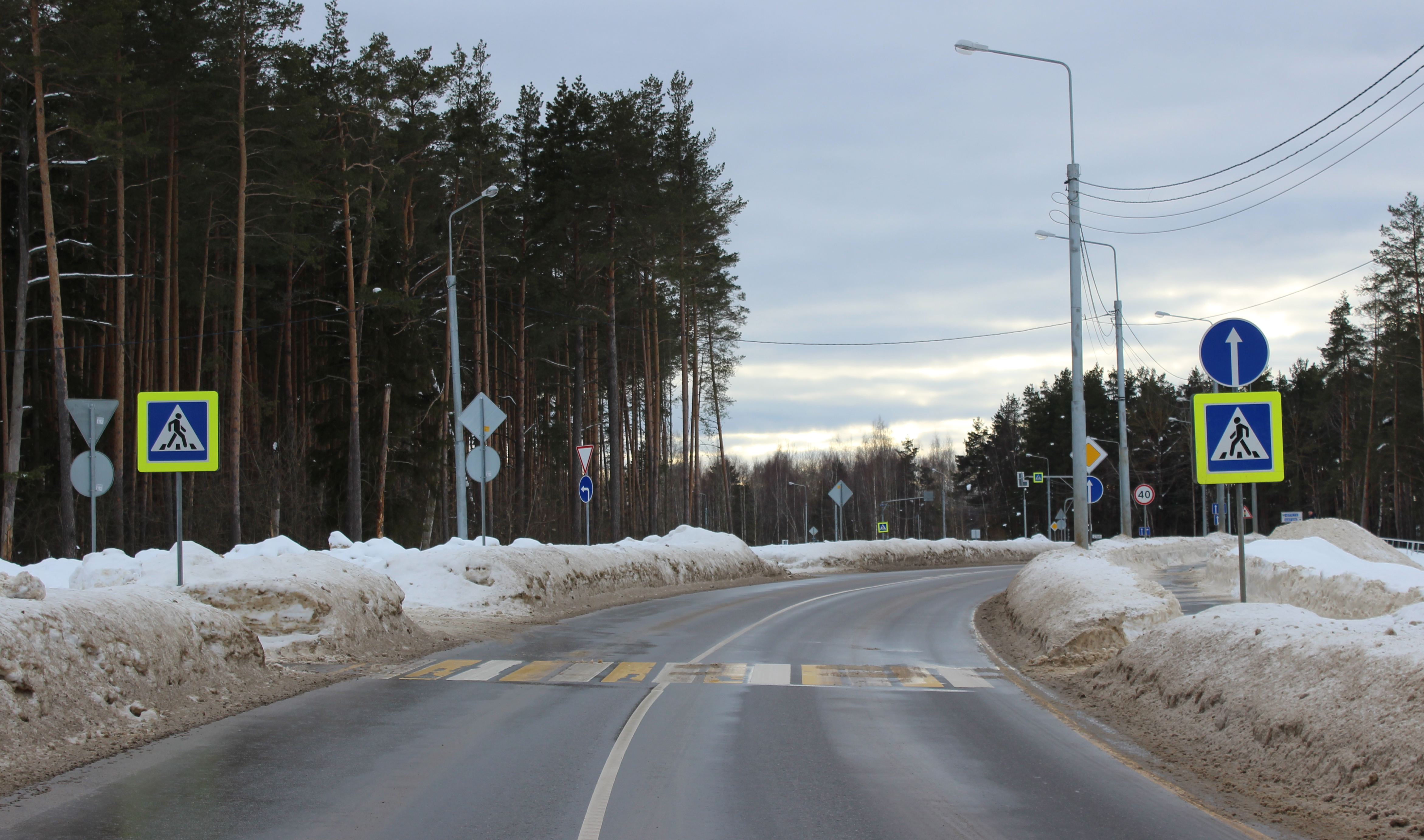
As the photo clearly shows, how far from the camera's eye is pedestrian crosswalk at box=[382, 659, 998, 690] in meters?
12.0

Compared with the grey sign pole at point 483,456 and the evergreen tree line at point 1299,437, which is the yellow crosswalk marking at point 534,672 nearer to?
the grey sign pole at point 483,456

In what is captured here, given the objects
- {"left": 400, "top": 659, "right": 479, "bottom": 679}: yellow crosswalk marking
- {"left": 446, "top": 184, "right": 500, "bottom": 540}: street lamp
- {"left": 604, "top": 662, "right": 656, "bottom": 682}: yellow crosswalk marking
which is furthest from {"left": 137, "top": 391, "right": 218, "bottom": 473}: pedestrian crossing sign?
{"left": 446, "top": 184, "right": 500, "bottom": 540}: street lamp

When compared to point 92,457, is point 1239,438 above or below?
below

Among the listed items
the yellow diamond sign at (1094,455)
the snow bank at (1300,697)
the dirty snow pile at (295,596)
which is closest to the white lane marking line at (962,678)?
the snow bank at (1300,697)

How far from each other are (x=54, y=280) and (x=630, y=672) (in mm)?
22427

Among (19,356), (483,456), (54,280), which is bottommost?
(483,456)

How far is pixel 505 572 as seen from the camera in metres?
22.2

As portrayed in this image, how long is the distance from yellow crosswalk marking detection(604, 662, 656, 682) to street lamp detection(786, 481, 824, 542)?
4379 inches

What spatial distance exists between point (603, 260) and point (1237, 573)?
24864 millimetres

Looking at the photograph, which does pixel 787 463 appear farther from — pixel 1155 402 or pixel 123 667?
pixel 123 667

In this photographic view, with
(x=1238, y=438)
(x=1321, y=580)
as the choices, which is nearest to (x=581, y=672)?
(x=1238, y=438)

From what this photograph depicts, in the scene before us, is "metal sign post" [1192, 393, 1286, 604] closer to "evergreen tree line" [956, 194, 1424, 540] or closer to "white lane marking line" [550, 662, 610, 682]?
"white lane marking line" [550, 662, 610, 682]

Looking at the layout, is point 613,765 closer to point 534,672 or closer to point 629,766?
point 629,766

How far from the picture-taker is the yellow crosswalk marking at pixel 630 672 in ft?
39.8
